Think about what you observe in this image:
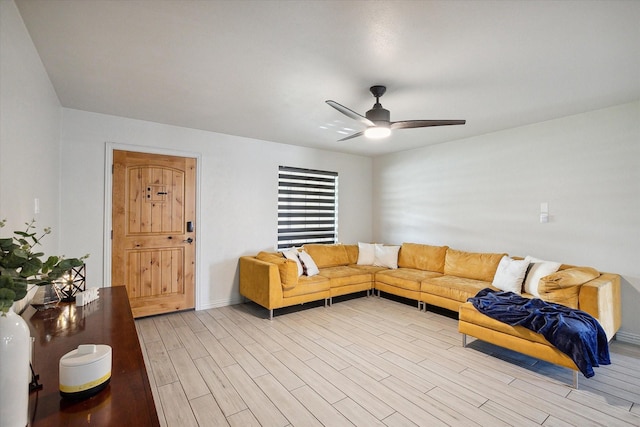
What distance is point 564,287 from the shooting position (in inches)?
118

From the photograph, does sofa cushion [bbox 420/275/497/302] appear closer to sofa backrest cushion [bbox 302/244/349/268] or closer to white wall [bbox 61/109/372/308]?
sofa backrest cushion [bbox 302/244/349/268]

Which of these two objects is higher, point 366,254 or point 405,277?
point 366,254

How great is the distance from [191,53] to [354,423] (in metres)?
2.89

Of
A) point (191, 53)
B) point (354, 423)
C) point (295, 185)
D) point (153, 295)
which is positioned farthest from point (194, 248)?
point (354, 423)

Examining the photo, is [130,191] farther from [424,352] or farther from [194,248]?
[424,352]

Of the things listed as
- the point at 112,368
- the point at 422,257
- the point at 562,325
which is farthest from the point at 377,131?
the point at 422,257

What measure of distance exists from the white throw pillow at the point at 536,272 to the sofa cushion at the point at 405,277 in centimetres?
120

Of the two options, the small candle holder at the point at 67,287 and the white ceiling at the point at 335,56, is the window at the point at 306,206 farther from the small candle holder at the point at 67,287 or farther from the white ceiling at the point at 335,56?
the small candle holder at the point at 67,287

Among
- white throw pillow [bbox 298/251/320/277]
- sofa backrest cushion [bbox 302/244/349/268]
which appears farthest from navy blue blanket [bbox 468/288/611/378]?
sofa backrest cushion [bbox 302/244/349/268]

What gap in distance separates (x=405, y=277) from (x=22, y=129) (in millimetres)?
4330

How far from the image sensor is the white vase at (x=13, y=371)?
0.83 metres

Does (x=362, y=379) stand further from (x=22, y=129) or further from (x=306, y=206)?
(x=306, y=206)

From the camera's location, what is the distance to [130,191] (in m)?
3.85

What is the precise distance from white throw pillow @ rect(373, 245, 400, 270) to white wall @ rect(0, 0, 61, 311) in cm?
440
